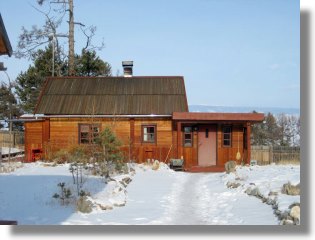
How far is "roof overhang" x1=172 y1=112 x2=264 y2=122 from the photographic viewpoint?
1686cm

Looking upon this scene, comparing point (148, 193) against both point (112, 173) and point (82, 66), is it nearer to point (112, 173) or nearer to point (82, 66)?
point (112, 173)

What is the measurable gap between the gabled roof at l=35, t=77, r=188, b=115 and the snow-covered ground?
517 cm

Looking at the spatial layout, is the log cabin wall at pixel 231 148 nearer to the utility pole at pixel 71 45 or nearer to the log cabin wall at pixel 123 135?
the log cabin wall at pixel 123 135

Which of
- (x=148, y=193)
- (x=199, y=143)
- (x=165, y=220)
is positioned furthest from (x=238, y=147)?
(x=165, y=220)

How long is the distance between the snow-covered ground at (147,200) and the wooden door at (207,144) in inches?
170

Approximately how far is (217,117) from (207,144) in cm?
155

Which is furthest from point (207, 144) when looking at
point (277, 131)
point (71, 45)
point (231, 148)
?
point (277, 131)

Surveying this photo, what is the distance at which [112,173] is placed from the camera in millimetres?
13359

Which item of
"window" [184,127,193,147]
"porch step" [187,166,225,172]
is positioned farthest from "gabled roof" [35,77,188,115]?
Answer: "porch step" [187,166,225,172]

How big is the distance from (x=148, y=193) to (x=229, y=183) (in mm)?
2277

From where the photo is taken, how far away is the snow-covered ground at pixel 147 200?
305 inches

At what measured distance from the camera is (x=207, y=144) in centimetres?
1803

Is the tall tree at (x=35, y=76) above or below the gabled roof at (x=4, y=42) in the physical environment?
above

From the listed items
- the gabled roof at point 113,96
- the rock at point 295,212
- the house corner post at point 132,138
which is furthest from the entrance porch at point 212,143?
the rock at point 295,212
